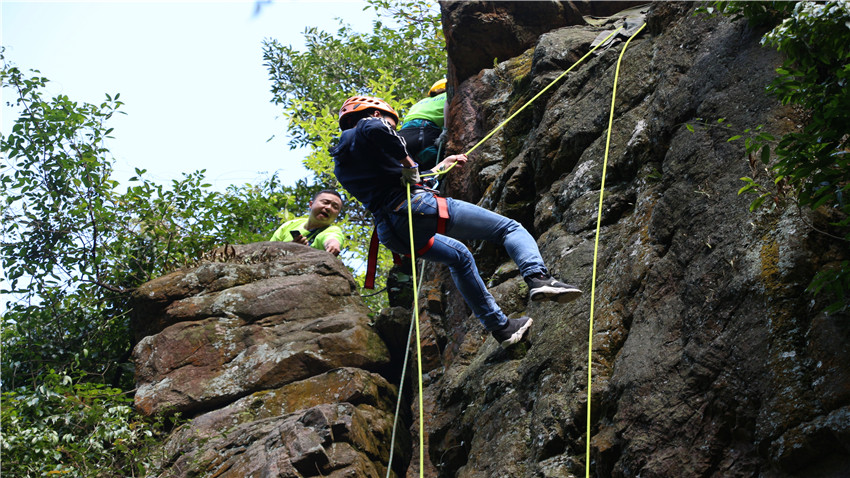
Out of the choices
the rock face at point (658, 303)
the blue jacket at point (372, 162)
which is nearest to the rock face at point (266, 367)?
the rock face at point (658, 303)

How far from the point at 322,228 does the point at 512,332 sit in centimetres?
461

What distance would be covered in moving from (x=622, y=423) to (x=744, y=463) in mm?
750

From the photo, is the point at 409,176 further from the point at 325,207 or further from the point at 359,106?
the point at 325,207

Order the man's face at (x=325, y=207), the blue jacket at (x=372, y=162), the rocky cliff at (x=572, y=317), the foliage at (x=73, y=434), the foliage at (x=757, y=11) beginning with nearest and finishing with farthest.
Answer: the rocky cliff at (x=572, y=317), the foliage at (x=757, y=11), the blue jacket at (x=372, y=162), the foliage at (x=73, y=434), the man's face at (x=325, y=207)

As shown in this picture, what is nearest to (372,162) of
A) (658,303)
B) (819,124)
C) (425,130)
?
(658,303)

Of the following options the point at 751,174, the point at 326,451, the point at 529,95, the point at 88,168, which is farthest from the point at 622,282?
the point at 88,168

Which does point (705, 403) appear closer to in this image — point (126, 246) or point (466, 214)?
point (466, 214)

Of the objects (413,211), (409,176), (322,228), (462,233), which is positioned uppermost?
(322,228)

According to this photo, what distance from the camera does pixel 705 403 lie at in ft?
12.9

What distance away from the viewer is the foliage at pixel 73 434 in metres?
6.90

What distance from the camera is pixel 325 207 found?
960 cm

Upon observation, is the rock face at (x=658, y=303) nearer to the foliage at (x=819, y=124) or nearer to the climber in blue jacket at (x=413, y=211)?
the foliage at (x=819, y=124)

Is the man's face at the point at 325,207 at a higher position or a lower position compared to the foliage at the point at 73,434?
higher

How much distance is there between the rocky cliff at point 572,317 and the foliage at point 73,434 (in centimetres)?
29
